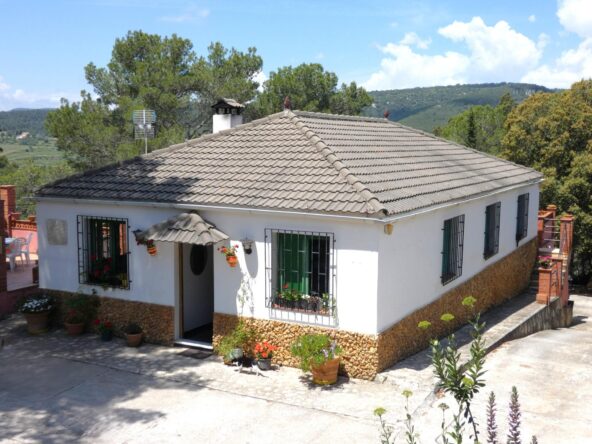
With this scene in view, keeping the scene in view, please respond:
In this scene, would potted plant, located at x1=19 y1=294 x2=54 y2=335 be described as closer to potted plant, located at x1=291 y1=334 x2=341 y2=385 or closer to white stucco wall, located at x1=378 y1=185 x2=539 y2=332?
potted plant, located at x1=291 y1=334 x2=341 y2=385

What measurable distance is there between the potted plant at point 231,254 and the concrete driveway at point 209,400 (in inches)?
74.6

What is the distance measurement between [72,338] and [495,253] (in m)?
10.8

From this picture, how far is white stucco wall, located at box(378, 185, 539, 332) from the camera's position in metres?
10.5

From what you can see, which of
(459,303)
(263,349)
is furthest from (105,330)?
(459,303)

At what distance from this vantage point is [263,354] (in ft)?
35.8

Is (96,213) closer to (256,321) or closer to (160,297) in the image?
Result: (160,297)

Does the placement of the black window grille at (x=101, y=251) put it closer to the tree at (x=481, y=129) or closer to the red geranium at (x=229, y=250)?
the red geranium at (x=229, y=250)

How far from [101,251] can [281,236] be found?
4430 millimetres

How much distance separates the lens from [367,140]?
1501 centimetres

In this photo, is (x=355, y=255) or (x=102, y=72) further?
(x=102, y=72)

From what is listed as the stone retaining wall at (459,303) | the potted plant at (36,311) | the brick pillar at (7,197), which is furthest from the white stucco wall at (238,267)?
the brick pillar at (7,197)

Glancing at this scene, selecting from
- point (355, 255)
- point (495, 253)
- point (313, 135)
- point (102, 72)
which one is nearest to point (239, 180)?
point (313, 135)

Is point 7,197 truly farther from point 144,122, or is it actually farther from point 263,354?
point 263,354

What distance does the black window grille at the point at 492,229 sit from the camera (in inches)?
627
